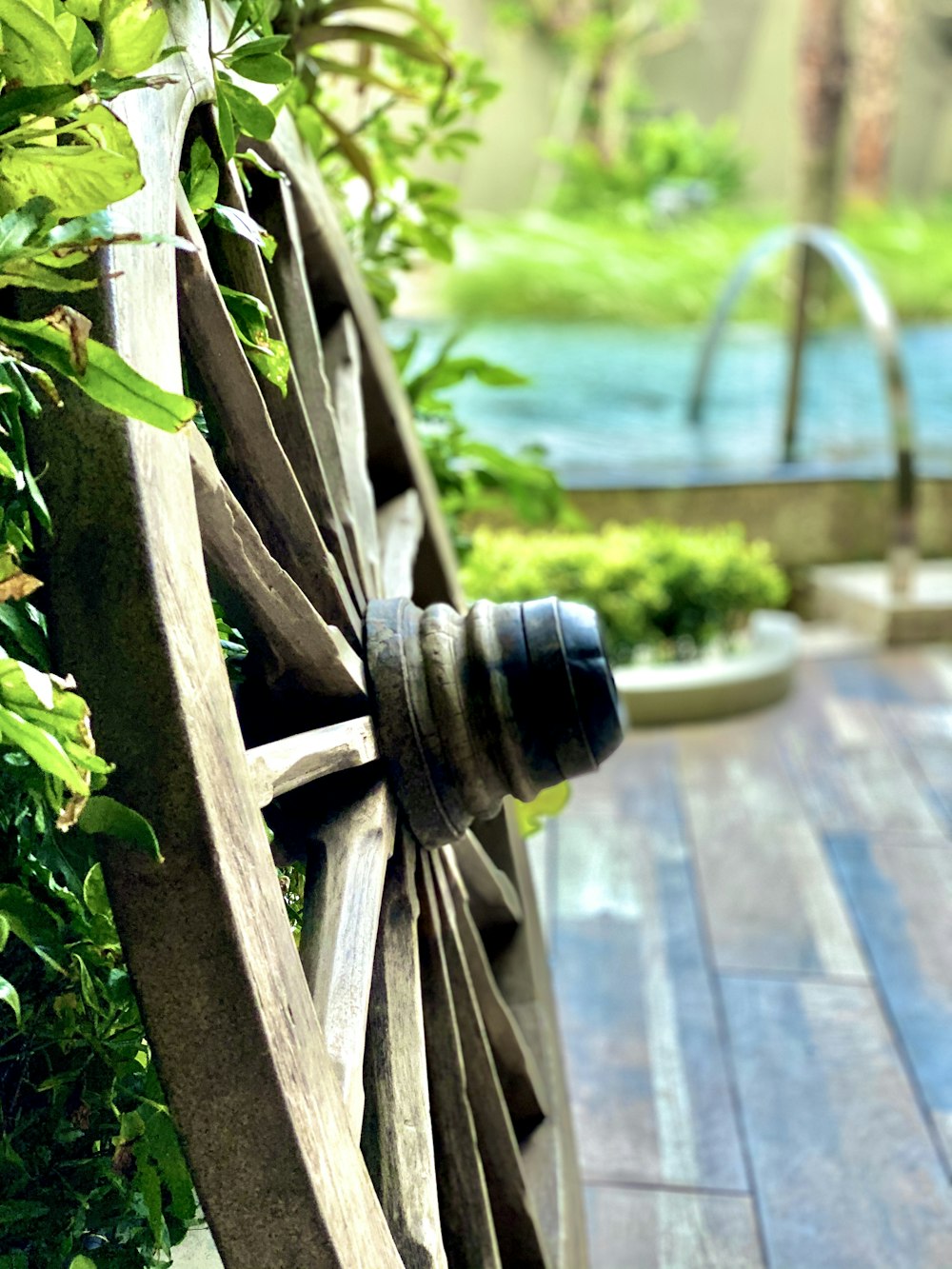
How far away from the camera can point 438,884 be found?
2.15ft

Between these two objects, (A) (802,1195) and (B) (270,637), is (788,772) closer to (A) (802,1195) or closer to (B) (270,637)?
(A) (802,1195)

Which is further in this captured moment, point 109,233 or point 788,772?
point 788,772

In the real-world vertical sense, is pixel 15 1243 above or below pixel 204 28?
below

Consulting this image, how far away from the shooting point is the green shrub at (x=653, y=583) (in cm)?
302

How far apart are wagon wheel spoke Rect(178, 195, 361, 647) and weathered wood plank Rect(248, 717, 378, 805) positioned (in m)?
0.06

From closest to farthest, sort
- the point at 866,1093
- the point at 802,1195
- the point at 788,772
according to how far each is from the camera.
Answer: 1. the point at 802,1195
2. the point at 866,1093
3. the point at 788,772

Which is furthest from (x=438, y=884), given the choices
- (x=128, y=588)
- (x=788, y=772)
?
(x=788, y=772)

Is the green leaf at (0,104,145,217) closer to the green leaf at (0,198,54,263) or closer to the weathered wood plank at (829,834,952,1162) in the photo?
the green leaf at (0,198,54,263)

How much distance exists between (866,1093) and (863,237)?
776 cm

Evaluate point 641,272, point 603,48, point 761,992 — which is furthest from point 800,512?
point 603,48

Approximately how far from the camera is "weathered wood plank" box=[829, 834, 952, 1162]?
1.60 metres

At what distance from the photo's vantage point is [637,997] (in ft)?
5.76

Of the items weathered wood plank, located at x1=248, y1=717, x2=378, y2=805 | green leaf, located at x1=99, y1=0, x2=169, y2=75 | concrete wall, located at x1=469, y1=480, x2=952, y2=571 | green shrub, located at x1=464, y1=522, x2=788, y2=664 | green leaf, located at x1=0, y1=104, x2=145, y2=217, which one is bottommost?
concrete wall, located at x1=469, y1=480, x2=952, y2=571

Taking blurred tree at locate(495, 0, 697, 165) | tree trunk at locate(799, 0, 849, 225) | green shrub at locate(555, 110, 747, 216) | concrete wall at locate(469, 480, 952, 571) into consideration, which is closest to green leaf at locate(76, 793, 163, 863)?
concrete wall at locate(469, 480, 952, 571)
